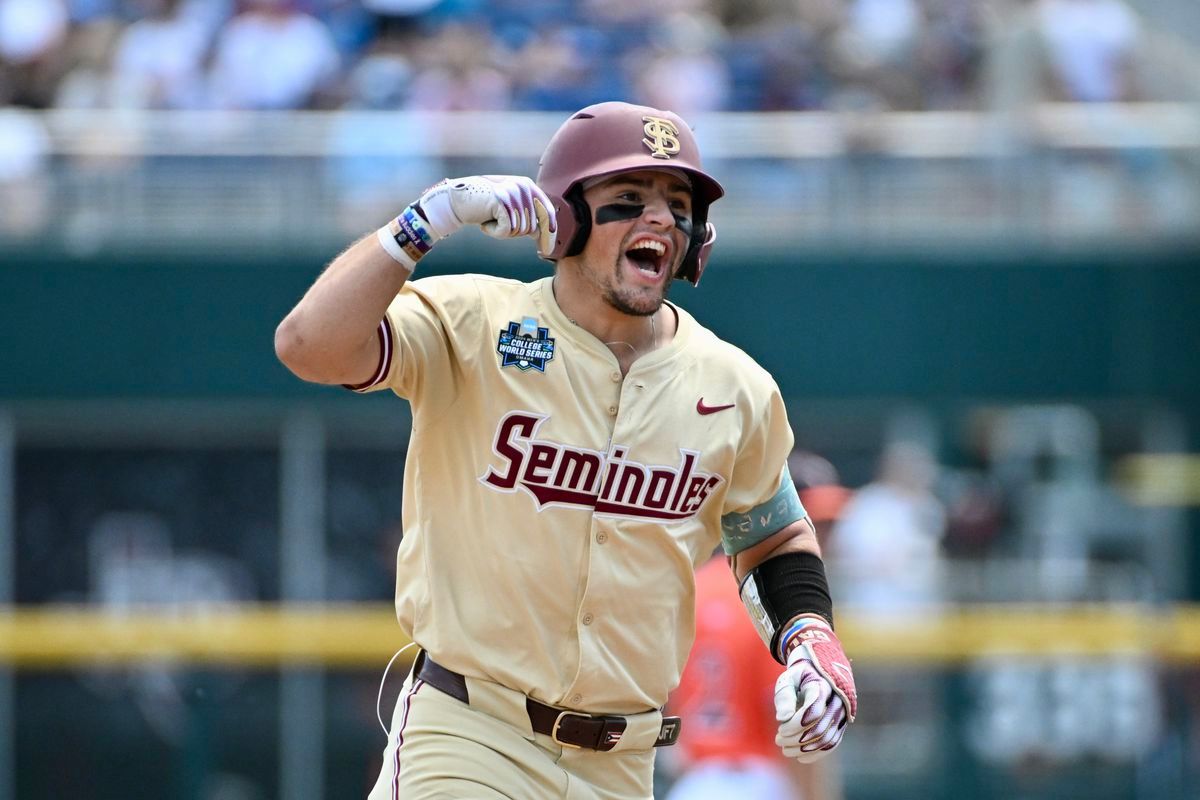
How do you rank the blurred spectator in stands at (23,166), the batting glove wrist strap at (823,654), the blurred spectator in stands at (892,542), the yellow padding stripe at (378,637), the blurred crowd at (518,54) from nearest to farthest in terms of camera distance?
1. the batting glove wrist strap at (823,654)
2. the yellow padding stripe at (378,637)
3. the blurred spectator in stands at (892,542)
4. the blurred spectator in stands at (23,166)
5. the blurred crowd at (518,54)

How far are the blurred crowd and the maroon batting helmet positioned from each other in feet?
27.8

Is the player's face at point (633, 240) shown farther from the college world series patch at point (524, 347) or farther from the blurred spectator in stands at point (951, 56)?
the blurred spectator in stands at point (951, 56)

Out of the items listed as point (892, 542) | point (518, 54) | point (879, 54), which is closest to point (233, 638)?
point (892, 542)

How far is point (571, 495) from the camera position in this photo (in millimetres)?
4277

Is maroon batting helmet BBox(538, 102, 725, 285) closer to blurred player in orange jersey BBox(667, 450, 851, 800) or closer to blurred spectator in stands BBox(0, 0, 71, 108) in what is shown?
blurred player in orange jersey BBox(667, 450, 851, 800)

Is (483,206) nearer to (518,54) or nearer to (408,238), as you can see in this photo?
(408,238)

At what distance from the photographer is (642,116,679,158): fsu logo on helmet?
4371 mm

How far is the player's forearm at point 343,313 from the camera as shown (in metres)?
3.91

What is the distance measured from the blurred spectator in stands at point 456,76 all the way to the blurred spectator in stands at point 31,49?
2299 millimetres

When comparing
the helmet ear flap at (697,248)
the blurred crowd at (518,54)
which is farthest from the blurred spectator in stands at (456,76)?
the helmet ear flap at (697,248)

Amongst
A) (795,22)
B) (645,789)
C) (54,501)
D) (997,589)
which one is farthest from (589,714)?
(795,22)

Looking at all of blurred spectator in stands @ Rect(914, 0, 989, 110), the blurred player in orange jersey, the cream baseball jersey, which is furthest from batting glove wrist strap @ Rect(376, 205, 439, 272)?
blurred spectator in stands @ Rect(914, 0, 989, 110)

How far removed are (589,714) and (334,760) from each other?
6.21 meters

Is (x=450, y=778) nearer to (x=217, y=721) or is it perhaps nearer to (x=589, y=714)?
(x=589, y=714)
